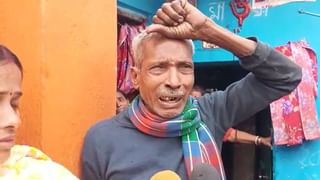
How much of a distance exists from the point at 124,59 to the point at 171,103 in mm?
1382

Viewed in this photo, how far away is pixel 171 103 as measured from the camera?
4.59 ft

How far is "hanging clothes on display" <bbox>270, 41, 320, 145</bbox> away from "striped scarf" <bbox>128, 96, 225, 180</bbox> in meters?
1.61

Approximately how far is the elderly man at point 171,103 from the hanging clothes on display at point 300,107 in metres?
1.51

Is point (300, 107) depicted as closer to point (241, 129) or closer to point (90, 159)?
point (241, 129)

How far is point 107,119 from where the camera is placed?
1.51 metres

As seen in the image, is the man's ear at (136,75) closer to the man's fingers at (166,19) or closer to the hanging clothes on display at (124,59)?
the man's fingers at (166,19)

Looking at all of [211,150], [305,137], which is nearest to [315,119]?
[305,137]

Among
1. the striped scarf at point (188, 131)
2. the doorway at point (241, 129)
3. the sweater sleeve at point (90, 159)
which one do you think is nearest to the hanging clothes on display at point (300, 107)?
the doorway at point (241, 129)

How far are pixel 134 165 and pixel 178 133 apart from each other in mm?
153

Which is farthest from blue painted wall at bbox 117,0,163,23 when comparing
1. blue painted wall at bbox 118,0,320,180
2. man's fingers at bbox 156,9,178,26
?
man's fingers at bbox 156,9,178,26

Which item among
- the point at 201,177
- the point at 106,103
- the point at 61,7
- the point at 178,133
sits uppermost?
the point at 61,7

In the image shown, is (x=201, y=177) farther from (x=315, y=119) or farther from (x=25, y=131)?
(x=315, y=119)

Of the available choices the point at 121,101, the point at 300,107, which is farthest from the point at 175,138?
the point at 300,107

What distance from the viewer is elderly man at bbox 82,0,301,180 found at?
1.39 meters
